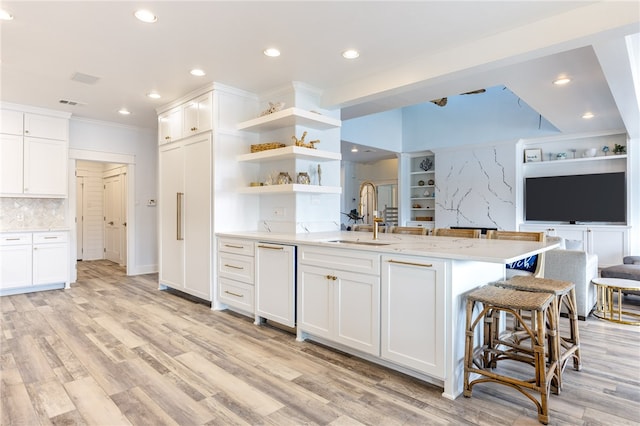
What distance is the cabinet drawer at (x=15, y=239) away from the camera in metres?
4.78

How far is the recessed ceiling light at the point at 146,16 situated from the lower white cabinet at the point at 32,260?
393 cm

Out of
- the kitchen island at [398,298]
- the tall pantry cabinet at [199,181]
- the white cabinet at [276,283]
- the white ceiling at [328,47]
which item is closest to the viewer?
the kitchen island at [398,298]

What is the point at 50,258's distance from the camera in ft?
16.9

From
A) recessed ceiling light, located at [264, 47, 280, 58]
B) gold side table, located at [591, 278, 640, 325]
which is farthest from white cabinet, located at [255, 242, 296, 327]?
gold side table, located at [591, 278, 640, 325]

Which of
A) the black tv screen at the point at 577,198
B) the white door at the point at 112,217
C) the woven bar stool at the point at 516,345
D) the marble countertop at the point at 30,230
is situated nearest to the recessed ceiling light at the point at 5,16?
the marble countertop at the point at 30,230

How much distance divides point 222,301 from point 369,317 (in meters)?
2.11

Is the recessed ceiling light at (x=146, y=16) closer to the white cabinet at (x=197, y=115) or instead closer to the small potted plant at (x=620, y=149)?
the white cabinet at (x=197, y=115)

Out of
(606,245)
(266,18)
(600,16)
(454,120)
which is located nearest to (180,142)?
(266,18)

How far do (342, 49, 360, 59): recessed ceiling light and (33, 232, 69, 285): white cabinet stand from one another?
15.7 ft

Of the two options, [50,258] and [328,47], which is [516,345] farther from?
[50,258]

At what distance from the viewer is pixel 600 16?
2.38 metres

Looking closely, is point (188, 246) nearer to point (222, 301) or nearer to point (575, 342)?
point (222, 301)

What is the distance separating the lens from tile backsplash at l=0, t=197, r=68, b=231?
205 inches

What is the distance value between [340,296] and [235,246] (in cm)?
Result: 154
